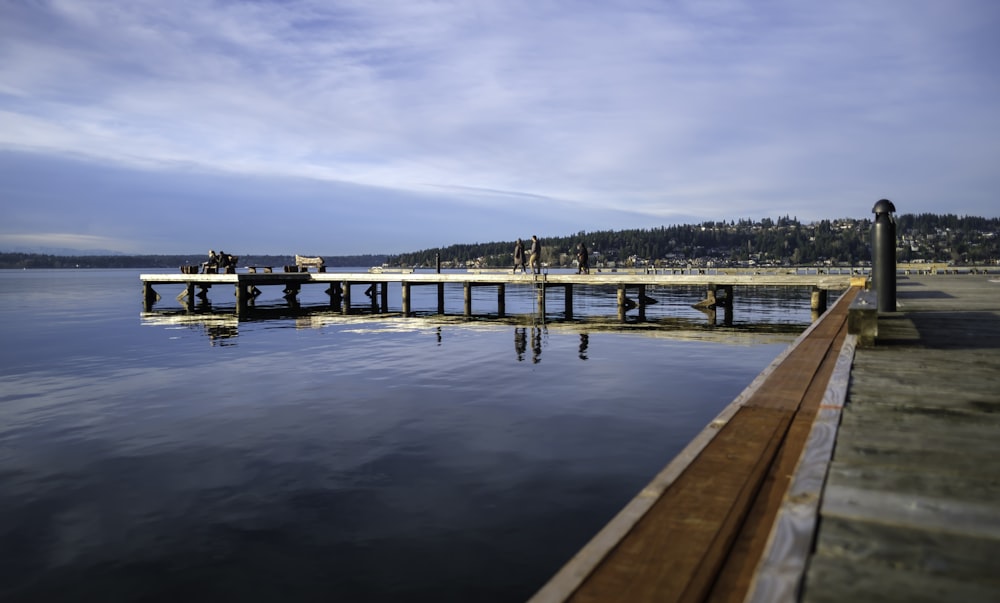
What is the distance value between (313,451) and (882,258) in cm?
979

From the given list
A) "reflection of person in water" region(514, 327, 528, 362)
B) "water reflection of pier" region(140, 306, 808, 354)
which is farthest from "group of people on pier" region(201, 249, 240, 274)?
"reflection of person in water" region(514, 327, 528, 362)

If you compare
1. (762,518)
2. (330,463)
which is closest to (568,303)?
(330,463)

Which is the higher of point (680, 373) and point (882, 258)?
point (882, 258)

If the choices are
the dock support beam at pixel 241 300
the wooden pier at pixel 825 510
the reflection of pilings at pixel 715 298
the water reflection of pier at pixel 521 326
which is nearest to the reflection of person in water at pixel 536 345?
the water reflection of pier at pixel 521 326

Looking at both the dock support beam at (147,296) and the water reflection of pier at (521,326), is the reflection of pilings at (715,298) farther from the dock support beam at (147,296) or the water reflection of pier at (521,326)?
the dock support beam at (147,296)

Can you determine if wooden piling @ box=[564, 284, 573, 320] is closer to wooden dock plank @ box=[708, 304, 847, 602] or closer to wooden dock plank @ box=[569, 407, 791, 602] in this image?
wooden dock plank @ box=[708, 304, 847, 602]

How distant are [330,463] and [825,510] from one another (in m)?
7.58

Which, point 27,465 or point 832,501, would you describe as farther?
point 27,465

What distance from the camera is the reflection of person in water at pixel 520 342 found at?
67.1 feet

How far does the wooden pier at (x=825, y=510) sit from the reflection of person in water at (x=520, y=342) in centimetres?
1444

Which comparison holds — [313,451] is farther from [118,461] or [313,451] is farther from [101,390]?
[101,390]

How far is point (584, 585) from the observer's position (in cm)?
275

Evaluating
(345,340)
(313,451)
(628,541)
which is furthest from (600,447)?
Answer: (345,340)

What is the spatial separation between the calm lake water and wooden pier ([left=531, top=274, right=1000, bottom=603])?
2.48 meters
